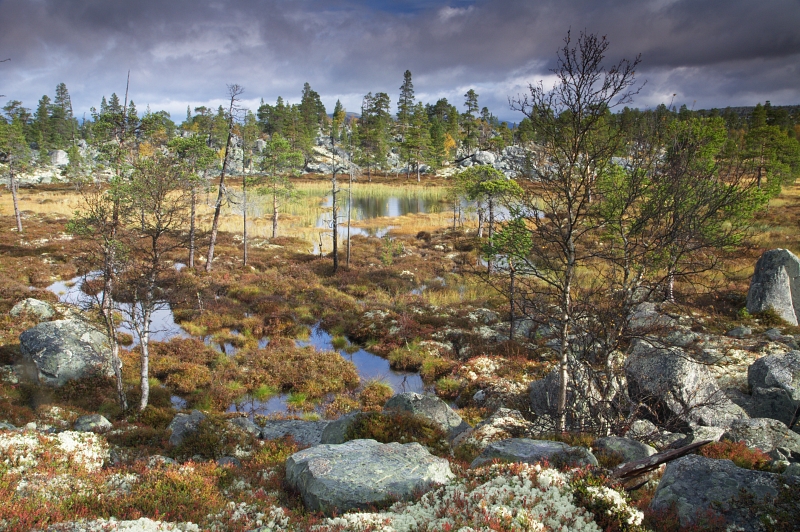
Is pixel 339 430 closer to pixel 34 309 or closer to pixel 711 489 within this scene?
pixel 711 489

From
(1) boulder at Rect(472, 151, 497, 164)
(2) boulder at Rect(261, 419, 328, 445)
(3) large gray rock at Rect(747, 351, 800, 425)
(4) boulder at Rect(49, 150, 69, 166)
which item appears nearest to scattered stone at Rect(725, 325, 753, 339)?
(3) large gray rock at Rect(747, 351, 800, 425)

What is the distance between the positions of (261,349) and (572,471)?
1710cm

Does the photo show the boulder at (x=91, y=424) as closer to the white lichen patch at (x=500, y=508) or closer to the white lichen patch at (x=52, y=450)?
the white lichen patch at (x=52, y=450)

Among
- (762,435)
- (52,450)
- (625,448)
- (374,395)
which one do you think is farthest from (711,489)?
(374,395)

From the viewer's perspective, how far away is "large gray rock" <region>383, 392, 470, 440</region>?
1328 cm

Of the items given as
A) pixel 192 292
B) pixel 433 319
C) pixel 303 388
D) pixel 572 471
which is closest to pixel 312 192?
pixel 192 292

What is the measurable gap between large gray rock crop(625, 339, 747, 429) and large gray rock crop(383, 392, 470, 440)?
543 centimetres

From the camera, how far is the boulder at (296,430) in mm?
13313

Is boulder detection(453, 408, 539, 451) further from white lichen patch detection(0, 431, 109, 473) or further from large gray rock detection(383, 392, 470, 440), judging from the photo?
white lichen patch detection(0, 431, 109, 473)

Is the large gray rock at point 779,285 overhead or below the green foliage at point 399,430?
overhead

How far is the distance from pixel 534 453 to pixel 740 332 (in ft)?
57.9

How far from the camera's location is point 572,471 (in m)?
6.86

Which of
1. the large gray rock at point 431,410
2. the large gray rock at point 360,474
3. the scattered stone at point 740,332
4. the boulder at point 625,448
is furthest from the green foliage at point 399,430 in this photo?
the scattered stone at point 740,332

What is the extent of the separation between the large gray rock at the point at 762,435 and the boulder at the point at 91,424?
647 inches
